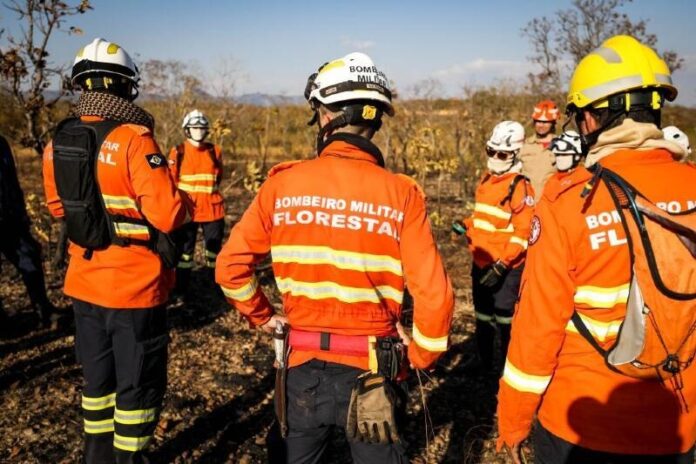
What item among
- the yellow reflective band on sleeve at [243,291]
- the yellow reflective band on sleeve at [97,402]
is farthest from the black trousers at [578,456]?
the yellow reflective band on sleeve at [97,402]

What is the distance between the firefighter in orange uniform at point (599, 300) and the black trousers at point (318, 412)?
575 millimetres

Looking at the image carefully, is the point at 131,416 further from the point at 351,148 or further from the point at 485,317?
the point at 485,317

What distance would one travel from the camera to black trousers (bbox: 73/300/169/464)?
9.30 feet

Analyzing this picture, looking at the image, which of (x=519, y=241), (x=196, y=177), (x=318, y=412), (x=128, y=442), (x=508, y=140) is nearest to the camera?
(x=318, y=412)

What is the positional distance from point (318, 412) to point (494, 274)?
2595 mm

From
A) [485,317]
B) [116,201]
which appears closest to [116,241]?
[116,201]

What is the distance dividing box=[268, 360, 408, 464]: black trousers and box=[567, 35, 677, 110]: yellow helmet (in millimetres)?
1429

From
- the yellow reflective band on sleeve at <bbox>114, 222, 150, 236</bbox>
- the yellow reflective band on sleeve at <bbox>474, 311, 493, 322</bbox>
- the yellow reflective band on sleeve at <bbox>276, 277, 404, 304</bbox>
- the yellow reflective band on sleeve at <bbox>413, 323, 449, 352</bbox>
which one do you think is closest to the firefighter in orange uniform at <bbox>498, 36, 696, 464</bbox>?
the yellow reflective band on sleeve at <bbox>413, 323, 449, 352</bbox>

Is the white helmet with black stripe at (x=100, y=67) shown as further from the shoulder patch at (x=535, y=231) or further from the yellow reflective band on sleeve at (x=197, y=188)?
the yellow reflective band on sleeve at (x=197, y=188)

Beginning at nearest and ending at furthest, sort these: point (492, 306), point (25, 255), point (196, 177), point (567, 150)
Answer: point (492, 306), point (567, 150), point (25, 255), point (196, 177)

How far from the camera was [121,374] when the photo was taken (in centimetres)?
285

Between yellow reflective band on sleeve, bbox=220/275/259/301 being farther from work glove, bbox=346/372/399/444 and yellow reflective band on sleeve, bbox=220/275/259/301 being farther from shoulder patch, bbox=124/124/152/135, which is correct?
shoulder patch, bbox=124/124/152/135

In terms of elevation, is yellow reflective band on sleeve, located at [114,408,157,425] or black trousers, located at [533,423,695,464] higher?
black trousers, located at [533,423,695,464]

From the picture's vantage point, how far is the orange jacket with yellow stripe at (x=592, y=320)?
1.72 metres
